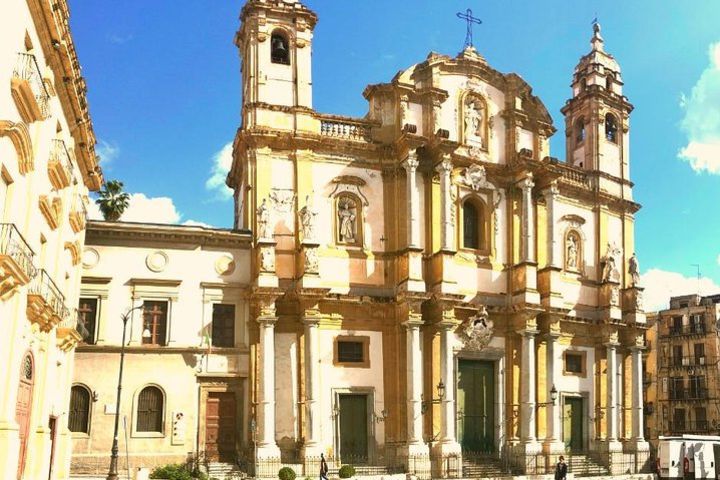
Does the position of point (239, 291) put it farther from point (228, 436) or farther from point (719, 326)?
point (719, 326)

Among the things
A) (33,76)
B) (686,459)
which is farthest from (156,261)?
(686,459)

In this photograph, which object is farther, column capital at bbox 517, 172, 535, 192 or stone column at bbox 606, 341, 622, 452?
stone column at bbox 606, 341, 622, 452

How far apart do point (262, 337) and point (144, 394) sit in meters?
4.46

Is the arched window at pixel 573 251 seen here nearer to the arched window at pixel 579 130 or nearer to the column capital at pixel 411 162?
the arched window at pixel 579 130

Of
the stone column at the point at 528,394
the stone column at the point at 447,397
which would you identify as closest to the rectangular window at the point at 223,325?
the stone column at the point at 447,397

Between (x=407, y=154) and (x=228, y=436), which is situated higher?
(x=407, y=154)

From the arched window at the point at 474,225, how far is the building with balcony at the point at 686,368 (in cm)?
3099

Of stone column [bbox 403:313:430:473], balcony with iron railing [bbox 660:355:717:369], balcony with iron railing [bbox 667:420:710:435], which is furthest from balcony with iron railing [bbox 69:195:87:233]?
balcony with iron railing [bbox 667:420:710:435]

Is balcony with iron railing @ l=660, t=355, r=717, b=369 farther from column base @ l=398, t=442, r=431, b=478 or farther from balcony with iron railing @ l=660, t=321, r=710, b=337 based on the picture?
column base @ l=398, t=442, r=431, b=478

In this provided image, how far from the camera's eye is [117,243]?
30953 millimetres

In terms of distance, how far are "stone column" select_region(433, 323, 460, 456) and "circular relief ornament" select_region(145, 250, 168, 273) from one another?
415 inches

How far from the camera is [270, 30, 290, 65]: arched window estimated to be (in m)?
34.4

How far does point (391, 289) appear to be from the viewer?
34.0 metres

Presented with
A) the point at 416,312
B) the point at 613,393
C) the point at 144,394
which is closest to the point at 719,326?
the point at 613,393
